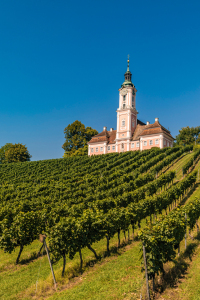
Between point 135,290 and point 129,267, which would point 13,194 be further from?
point 135,290

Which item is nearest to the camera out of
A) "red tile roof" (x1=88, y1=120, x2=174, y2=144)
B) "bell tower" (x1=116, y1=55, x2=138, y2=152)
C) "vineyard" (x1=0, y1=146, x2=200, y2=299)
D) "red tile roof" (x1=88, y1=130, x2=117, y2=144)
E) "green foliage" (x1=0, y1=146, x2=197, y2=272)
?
"vineyard" (x1=0, y1=146, x2=200, y2=299)

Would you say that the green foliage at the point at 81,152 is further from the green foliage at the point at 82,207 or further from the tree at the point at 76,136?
the green foliage at the point at 82,207

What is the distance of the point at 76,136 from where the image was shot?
256 ft

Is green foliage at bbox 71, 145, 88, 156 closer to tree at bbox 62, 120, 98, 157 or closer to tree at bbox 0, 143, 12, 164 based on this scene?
tree at bbox 62, 120, 98, 157

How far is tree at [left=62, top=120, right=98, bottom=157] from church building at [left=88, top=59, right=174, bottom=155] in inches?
436

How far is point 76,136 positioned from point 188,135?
37210 millimetres

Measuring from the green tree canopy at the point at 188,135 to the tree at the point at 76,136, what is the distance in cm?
2960

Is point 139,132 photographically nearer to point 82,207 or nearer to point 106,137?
point 106,137

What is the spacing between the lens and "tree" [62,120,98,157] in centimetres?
7800

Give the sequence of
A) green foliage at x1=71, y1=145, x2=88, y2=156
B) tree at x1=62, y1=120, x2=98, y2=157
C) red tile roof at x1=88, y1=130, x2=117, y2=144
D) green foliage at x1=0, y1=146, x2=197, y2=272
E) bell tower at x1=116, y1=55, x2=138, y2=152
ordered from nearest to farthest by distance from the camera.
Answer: green foliage at x1=0, y1=146, x2=197, y2=272
bell tower at x1=116, y1=55, x2=138, y2=152
red tile roof at x1=88, y1=130, x2=117, y2=144
green foliage at x1=71, y1=145, x2=88, y2=156
tree at x1=62, y1=120, x2=98, y2=157

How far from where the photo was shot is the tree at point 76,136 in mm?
78000

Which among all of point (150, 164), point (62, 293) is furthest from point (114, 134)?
point (62, 293)

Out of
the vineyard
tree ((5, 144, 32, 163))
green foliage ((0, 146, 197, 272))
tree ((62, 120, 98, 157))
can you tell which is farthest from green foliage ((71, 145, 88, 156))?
the vineyard

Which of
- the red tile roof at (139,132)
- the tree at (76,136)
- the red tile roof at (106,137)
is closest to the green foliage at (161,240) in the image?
the red tile roof at (139,132)
